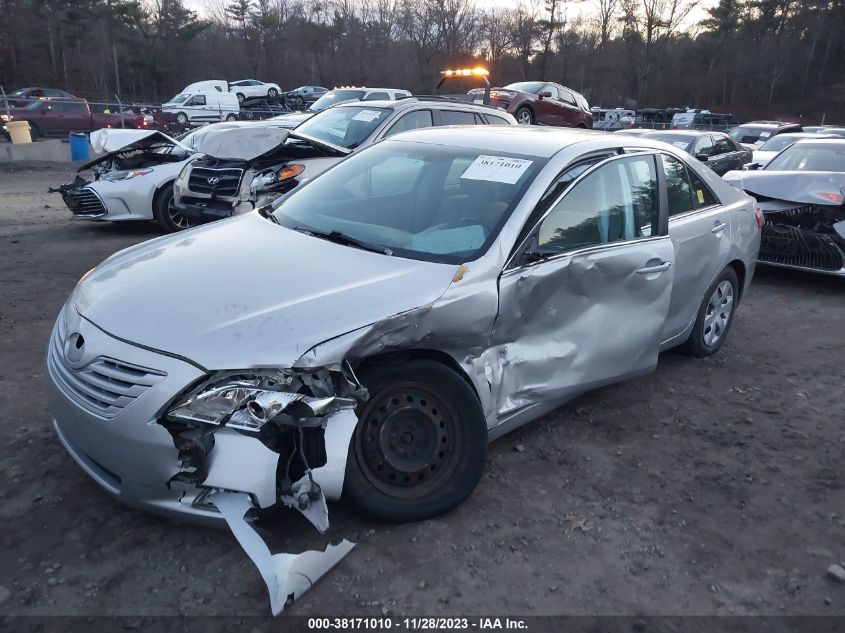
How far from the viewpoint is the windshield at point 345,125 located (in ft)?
26.5

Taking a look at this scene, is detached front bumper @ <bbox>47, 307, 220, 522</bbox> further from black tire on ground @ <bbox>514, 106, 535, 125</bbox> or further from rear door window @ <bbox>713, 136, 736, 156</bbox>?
black tire on ground @ <bbox>514, 106, 535, 125</bbox>

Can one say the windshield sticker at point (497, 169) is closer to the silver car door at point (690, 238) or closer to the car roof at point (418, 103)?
the silver car door at point (690, 238)

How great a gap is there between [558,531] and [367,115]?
20.8 feet

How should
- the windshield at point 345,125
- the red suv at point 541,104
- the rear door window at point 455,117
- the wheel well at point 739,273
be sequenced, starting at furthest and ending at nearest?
the red suv at point 541,104 < the rear door window at point 455,117 < the windshield at point 345,125 < the wheel well at point 739,273

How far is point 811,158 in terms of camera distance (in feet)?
29.2

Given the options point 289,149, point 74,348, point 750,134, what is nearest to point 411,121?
point 289,149

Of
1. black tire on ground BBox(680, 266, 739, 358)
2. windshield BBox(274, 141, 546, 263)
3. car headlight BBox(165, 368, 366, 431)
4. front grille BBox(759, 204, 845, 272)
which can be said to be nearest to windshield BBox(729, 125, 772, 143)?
front grille BBox(759, 204, 845, 272)

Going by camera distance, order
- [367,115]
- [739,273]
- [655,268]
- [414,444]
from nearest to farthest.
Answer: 1. [414,444]
2. [655,268]
3. [739,273]
4. [367,115]

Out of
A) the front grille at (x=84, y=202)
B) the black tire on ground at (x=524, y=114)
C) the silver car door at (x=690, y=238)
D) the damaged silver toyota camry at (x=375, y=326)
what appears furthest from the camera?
the black tire on ground at (x=524, y=114)

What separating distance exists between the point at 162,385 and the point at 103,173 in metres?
7.88

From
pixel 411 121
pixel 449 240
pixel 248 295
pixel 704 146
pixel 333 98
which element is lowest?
pixel 704 146

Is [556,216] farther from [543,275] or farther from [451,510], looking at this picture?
[451,510]

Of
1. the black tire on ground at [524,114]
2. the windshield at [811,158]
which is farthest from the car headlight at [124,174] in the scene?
the black tire on ground at [524,114]

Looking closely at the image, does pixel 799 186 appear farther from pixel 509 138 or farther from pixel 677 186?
pixel 509 138
